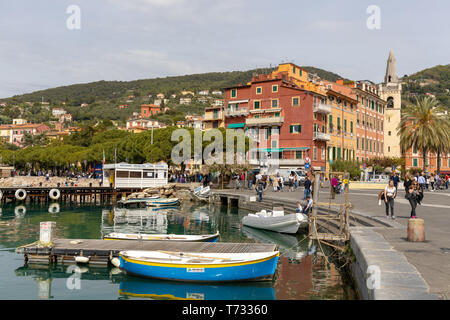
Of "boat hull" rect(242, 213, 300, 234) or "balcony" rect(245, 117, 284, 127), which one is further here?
"balcony" rect(245, 117, 284, 127)

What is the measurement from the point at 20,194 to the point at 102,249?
3851 centimetres

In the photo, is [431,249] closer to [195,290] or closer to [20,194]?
[195,290]

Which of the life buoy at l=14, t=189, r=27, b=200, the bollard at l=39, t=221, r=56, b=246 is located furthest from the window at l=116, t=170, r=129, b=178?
the bollard at l=39, t=221, r=56, b=246

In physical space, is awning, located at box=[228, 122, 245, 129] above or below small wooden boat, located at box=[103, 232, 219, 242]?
above

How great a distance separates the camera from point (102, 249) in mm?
17562

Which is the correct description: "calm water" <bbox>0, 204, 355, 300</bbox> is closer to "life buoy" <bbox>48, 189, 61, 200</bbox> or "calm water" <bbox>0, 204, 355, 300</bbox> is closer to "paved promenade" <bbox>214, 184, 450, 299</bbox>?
"paved promenade" <bbox>214, 184, 450, 299</bbox>

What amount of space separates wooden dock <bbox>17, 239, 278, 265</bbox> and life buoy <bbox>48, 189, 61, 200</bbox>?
34393mm

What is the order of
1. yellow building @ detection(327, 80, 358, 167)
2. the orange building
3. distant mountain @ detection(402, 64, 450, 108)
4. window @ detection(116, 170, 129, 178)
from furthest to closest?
the orange building, distant mountain @ detection(402, 64, 450, 108), yellow building @ detection(327, 80, 358, 167), window @ detection(116, 170, 129, 178)

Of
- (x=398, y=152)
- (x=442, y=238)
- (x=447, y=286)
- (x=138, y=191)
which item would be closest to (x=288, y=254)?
(x=442, y=238)

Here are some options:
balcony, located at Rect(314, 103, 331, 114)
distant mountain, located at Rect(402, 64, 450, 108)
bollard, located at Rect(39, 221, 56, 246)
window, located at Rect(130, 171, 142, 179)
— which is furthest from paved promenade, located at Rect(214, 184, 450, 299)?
distant mountain, located at Rect(402, 64, 450, 108)

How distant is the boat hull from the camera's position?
24344 mm

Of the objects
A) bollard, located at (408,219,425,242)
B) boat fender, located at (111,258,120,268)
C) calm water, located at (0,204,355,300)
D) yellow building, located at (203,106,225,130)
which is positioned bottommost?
calm water, located at (0,204,355,300)

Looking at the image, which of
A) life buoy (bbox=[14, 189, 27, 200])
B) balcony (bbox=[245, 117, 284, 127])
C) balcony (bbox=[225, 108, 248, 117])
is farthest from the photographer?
balcony (bbox=[225, 108, 248, 117])
